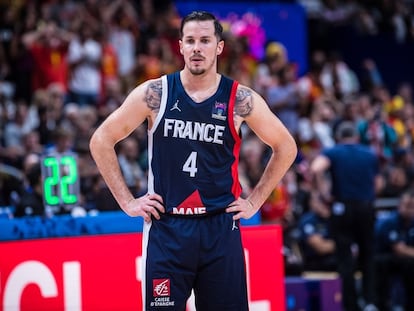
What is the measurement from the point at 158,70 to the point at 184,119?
10.2 m

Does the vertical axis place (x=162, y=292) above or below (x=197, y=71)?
below

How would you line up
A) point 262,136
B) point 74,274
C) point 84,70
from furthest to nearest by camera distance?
point 84,70
point 74,274
point 262,136

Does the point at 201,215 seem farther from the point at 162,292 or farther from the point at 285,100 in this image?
the point at 285,100

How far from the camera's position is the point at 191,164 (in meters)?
6.12

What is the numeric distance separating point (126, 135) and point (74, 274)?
201cm

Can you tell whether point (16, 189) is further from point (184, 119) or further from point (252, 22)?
point (252, 22)

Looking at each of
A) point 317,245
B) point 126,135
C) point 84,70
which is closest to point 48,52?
point 84,70

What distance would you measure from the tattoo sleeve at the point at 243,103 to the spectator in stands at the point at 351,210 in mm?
5681

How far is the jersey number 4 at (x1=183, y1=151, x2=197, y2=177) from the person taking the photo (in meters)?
6.11

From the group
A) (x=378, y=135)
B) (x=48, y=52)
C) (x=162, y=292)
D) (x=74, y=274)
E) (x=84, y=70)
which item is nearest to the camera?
(x=162, y=292)

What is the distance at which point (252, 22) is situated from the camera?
64.4ft

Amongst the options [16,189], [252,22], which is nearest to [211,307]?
[16,189]

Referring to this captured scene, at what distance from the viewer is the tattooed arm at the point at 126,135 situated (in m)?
6.19

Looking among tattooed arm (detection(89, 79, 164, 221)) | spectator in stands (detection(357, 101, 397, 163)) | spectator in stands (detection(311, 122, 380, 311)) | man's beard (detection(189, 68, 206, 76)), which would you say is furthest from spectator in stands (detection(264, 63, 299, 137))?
man's beard (detection(189, 68, 206, 76))
